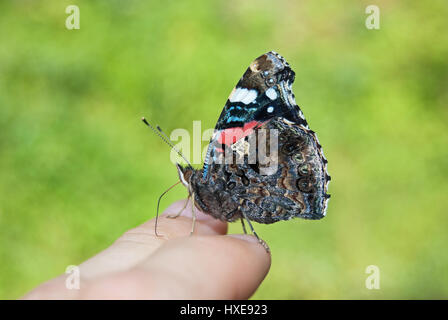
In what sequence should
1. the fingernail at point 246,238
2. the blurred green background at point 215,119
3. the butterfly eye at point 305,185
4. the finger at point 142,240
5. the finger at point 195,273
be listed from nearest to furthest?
the finger at point 195,273 → the finger at point 142,240 → the fingernail at point 246,238 → the butterfly eye at point 305,185 → the blurred green background at point 215,119

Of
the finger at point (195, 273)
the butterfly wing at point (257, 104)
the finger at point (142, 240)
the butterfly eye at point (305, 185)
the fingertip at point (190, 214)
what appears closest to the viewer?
the finger at point (195, 273)

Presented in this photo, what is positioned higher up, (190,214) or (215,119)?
(215,119)

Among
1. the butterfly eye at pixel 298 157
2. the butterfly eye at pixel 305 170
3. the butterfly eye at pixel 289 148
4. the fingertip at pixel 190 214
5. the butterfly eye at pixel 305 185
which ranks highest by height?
the butterfly eye at pixel 289 148

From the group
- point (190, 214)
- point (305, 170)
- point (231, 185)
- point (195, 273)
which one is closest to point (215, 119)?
point (190, 214)

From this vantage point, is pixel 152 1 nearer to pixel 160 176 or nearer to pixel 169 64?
pixel 169 64

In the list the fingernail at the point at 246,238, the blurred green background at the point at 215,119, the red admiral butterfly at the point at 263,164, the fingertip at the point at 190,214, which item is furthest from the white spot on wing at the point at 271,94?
the blurred green background at the point at 215,119

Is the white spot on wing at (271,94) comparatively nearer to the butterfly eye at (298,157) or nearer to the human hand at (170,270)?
the butterfly eye at (298,157)

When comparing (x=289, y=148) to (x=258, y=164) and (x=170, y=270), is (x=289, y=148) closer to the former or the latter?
(x=258, y=164)
